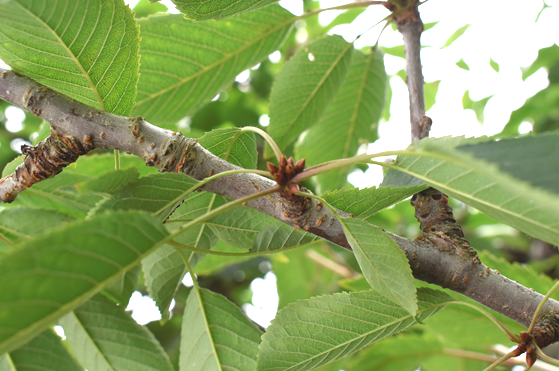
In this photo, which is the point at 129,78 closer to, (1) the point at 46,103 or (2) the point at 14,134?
(1) the point at 46,103

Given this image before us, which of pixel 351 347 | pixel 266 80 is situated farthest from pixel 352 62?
pixel 266 80

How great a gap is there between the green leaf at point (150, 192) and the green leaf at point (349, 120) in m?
0.77

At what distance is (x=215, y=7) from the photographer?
79 cm

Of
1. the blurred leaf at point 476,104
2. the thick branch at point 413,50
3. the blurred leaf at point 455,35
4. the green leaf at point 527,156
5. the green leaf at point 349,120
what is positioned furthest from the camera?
the blurred leaf at point 476,104

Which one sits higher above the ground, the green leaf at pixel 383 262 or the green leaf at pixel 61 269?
the green leaf at pixel 61 269

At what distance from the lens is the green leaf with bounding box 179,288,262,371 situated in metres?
0.87

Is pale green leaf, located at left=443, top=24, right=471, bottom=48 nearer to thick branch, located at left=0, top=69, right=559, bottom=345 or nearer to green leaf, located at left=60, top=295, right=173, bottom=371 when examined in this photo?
thick branch, located at left=0, top=69, right=559, bottom=345

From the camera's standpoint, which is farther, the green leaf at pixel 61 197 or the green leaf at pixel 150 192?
the green leaf at pixel 61 197

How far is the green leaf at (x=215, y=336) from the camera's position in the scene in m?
0.87

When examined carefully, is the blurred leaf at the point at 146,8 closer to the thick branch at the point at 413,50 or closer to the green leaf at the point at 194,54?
the green leaf at the point at 194,54

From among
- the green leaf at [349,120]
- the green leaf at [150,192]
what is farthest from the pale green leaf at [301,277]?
the green leaf at [150,192]

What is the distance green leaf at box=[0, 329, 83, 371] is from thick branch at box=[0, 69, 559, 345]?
0.34 m

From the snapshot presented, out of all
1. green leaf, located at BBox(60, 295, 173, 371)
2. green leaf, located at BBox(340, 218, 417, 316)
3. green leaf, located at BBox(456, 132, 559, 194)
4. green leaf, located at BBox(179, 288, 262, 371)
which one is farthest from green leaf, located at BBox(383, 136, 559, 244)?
green leaf, located at BBox(60, 295, 173, 371)

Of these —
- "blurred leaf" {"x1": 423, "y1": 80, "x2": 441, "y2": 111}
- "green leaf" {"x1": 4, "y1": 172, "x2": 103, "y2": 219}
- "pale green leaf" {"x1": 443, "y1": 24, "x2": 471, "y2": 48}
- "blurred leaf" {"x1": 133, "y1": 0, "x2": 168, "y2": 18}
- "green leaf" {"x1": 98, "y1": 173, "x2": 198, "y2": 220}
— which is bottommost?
"green leaf" {"x1": 98, "y1": 173, "x2": 198, "y2": 220}
